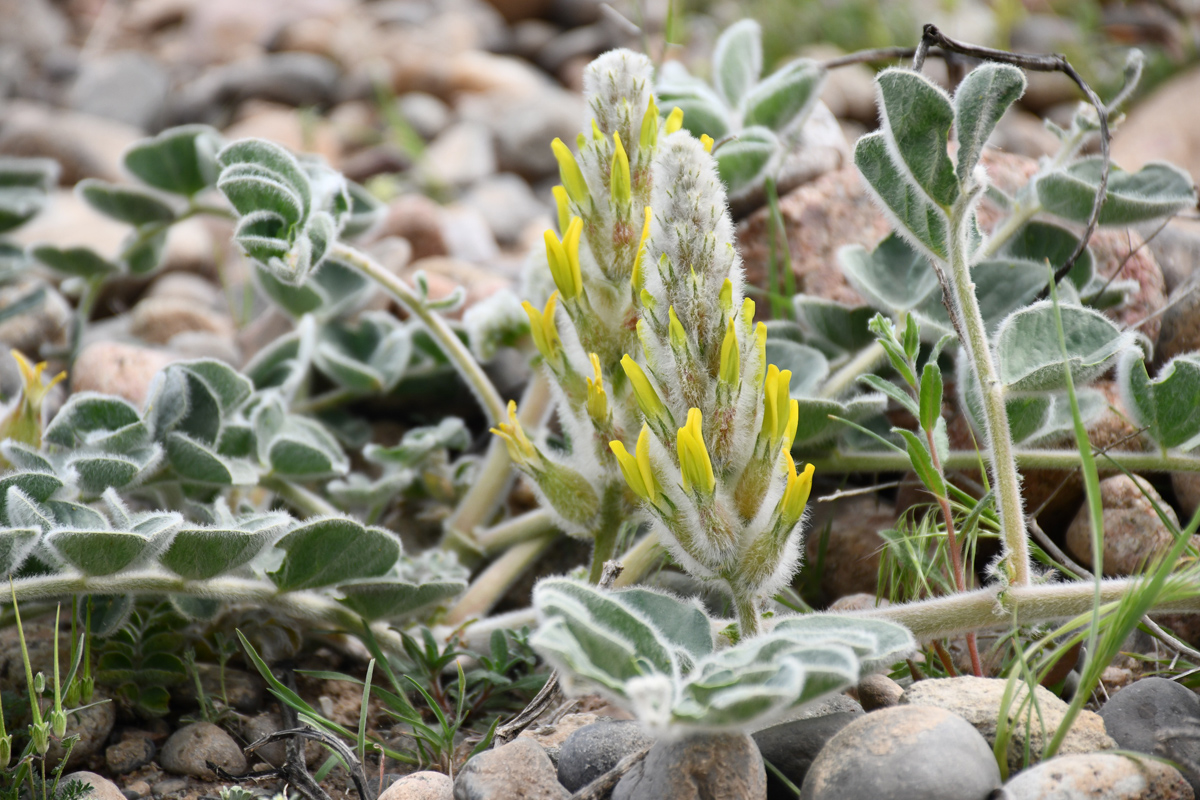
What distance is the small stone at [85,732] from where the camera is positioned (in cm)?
142

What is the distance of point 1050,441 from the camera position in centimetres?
159

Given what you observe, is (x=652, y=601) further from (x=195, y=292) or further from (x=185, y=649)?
(x=195, y=292)

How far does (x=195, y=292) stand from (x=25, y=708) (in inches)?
79.6

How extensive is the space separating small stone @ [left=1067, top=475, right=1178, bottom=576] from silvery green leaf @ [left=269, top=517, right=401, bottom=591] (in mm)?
1114

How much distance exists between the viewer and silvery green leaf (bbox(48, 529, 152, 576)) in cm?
126

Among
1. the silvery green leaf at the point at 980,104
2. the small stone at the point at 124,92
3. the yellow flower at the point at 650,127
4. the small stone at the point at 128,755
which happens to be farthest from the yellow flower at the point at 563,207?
the small stone at the point at 124,92

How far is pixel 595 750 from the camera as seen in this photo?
1213 mm

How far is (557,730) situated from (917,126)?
95 centimetres

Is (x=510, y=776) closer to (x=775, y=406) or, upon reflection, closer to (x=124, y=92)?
(x=775, y=406)

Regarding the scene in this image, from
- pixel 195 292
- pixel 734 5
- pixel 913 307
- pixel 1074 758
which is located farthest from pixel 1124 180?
pixel 734 5

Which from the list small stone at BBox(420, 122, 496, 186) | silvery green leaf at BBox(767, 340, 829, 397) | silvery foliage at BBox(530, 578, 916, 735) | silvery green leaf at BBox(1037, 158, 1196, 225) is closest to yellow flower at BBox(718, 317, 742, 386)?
silvery foliage at BBox(530, 578, 916, 735)

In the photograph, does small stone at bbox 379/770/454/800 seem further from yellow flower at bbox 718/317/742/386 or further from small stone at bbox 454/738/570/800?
yellow flower at bbox 718/317/742/386

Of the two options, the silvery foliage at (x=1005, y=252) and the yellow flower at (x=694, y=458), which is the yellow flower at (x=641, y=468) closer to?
the yellow flower at (x=694, y=458)

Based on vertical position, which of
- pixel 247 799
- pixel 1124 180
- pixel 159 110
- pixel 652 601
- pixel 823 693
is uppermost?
pixel 1124 180
